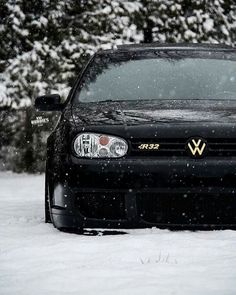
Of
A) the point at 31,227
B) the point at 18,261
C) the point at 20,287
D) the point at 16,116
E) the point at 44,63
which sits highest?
the point at 20,287

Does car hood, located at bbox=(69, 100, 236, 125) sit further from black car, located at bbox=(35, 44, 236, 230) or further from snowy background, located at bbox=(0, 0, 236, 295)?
snowy background, located at bbox=(0, 0, 236, 295)

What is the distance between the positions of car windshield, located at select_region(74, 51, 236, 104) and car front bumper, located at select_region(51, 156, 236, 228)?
119cm

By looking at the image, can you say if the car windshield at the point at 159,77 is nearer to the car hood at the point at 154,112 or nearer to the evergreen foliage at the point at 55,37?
the car hood at the point at 154,112

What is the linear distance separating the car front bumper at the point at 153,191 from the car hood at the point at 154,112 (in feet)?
0.97

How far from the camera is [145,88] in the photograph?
6.37 metres

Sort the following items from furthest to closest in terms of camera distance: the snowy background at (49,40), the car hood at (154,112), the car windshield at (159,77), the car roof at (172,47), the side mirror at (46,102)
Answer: the snowy background at (49,40), the car roof at (172,47), the side mirror at (46,102), the car windshield at (159,77), the car hood at (154,112)

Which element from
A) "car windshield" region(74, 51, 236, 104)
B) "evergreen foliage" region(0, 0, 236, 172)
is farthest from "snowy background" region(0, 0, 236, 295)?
"car windshield" region(74, 51, 236, 104)

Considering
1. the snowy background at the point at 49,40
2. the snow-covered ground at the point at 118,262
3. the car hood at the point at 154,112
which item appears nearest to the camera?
the snow-covered ground at the point at 118,262

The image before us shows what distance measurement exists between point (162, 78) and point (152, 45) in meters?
0.70

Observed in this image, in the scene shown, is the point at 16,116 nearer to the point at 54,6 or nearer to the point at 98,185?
the point at 54,6

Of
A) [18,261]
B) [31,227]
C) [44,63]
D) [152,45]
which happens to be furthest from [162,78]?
[44,63]

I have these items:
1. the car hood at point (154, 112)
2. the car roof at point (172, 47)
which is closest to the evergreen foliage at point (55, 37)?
the car roof at point (172, 47)

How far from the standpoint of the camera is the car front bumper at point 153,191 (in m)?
5.06

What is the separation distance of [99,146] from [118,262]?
39.3 inches
